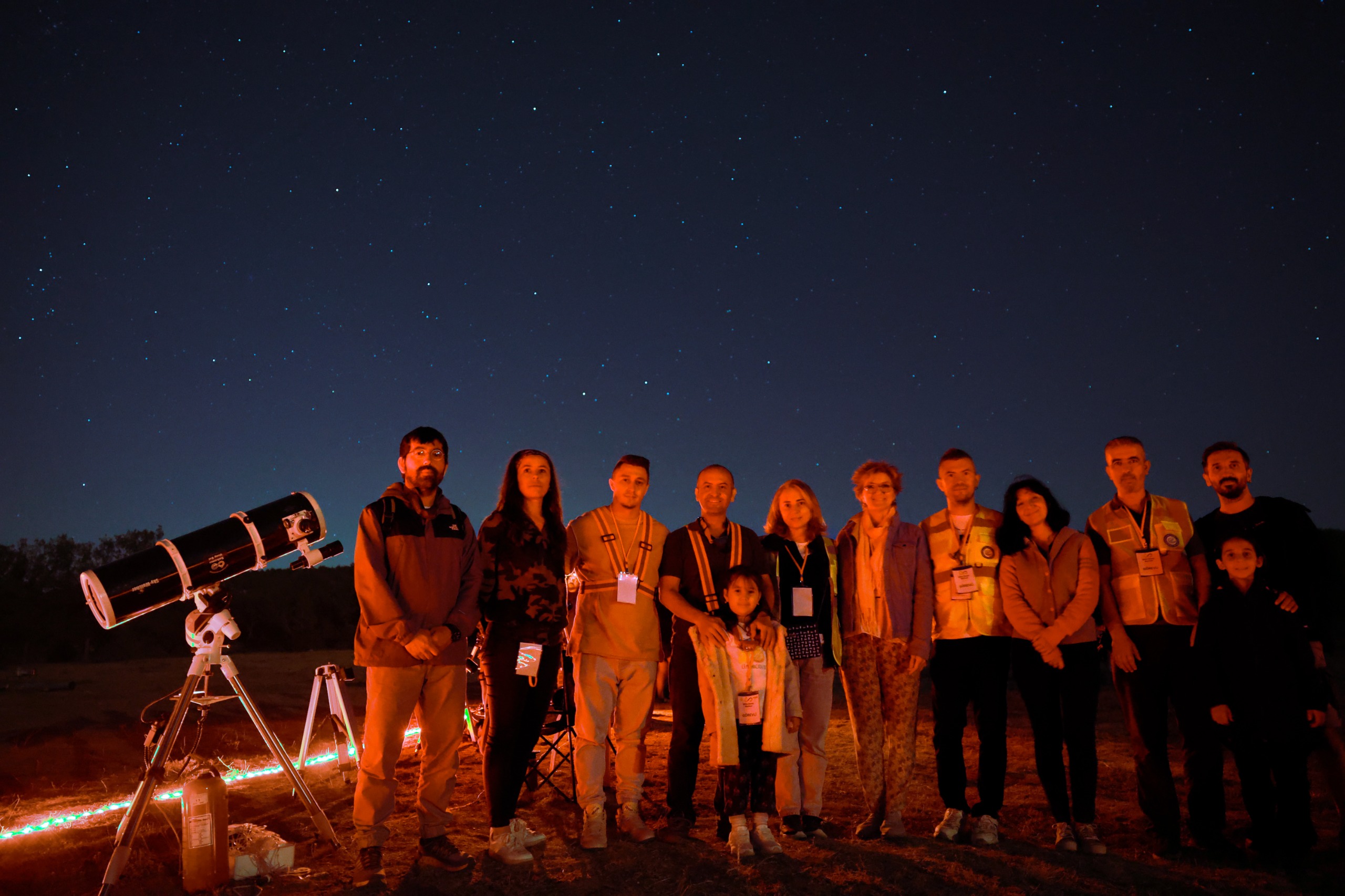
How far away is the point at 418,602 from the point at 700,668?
4.75 ft

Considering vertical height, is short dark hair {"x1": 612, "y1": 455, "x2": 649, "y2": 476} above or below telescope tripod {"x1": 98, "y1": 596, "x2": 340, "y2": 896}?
above

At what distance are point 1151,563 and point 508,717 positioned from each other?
3.49m

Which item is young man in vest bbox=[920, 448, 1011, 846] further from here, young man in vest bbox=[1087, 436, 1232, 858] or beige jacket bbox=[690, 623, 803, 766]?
beige jacket bbox=[690, 623, 803, 766]

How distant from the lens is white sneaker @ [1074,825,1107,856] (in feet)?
12.3

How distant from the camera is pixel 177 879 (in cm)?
347

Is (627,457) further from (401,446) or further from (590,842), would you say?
(590,842)

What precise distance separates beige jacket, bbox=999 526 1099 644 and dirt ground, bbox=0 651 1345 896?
108 cm

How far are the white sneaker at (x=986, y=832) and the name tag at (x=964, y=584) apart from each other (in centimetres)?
114

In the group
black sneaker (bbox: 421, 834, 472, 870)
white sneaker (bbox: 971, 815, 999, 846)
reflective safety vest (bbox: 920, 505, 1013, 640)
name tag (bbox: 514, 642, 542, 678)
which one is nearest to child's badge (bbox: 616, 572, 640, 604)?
name tag (bbox: 514, 642, 542, 678)

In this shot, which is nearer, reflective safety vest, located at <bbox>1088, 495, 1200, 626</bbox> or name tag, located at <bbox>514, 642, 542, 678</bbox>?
name tag, located at <bbox>514, 642, 542, 678</bbox>

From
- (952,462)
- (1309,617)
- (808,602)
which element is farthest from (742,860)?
(1309,617)

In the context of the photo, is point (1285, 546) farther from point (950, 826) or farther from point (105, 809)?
point (105, 809)

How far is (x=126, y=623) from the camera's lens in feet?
72.7

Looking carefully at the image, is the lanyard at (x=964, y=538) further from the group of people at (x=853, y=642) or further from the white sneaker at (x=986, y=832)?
the white sneaker at (x=986, y=832)
